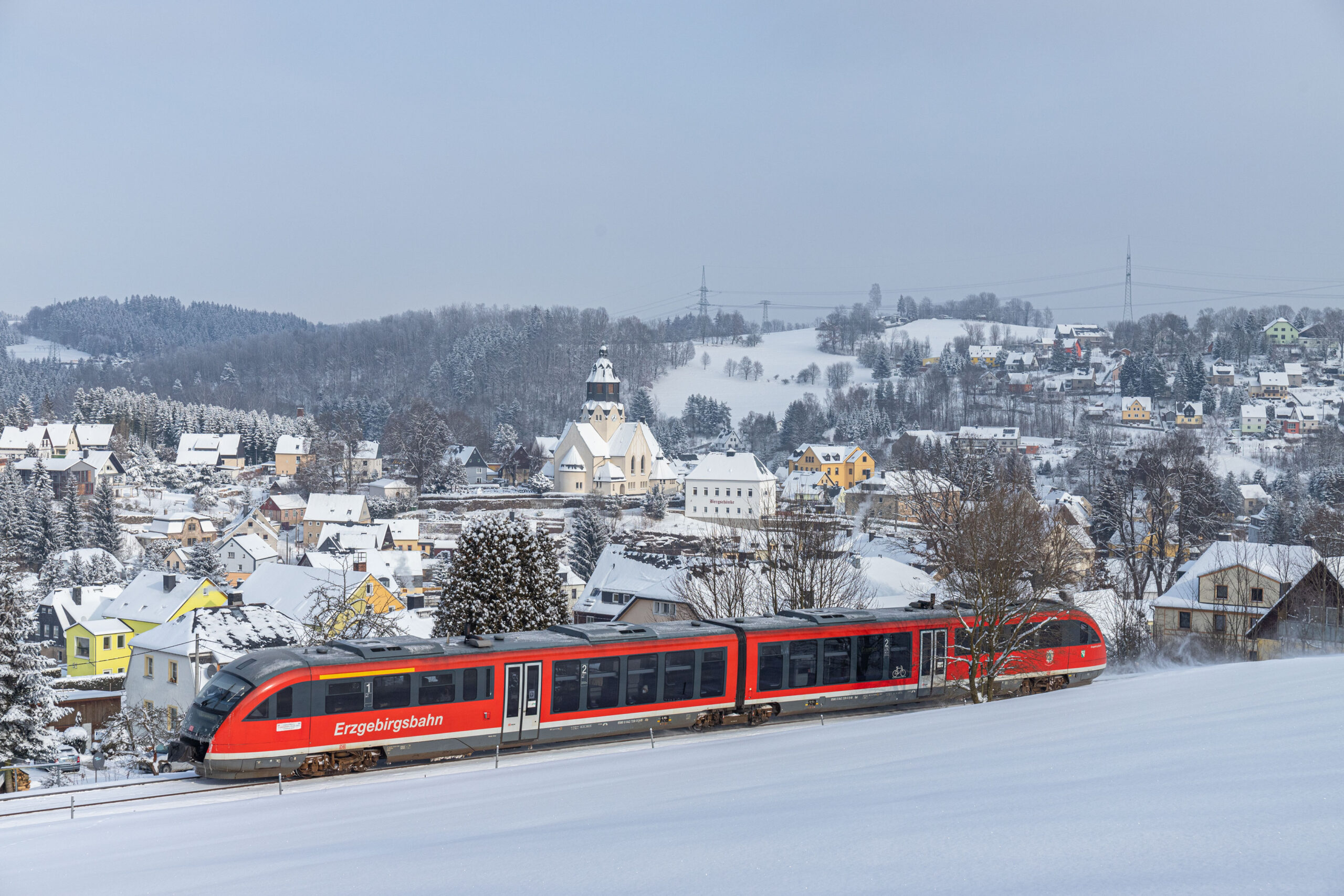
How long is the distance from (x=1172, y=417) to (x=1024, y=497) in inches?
4732

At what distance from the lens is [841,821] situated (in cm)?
681

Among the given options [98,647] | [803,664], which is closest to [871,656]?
[803,664]

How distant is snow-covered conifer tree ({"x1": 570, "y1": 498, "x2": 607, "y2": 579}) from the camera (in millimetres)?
65125

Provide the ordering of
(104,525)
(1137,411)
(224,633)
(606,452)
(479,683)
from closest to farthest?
(479,683) < (224,633) < (104,525) < (606,452) < (1137,411)

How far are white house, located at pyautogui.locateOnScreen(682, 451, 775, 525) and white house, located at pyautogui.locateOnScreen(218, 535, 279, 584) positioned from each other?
38.1 m

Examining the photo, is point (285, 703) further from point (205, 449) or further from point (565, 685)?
point (205, 449)

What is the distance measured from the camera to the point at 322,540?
245 feet

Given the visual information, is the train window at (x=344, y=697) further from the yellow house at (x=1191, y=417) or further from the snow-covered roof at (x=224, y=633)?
the yellow house at (x=1191, y=417)

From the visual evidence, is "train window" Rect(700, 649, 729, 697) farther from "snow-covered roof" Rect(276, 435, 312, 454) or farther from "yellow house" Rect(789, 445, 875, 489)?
"snow-covered roof" Rect(276, 435, 312, 454)

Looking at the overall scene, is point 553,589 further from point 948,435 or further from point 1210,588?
point 948,435

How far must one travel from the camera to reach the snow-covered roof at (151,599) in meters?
46.1

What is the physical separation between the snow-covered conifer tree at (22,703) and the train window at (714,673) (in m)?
15.1

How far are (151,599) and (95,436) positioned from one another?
72.4 m

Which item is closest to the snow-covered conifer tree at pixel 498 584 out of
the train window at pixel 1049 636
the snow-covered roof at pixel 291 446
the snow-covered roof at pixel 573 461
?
the train window at pixel 1049 636
